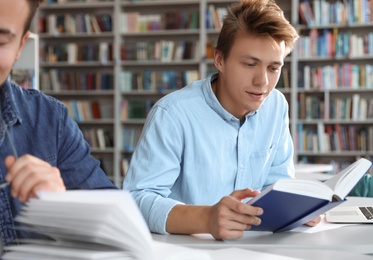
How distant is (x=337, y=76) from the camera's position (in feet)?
18.7

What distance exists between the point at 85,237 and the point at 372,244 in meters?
0.73

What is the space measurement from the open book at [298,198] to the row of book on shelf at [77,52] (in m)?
5.07

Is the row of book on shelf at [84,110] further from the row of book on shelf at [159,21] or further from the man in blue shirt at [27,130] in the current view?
the man in blue shirt at [27,130]

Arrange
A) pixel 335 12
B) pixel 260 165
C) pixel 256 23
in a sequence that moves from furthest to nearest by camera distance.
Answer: pixel 335 12 < pixel 260 165 < pixel 256 23

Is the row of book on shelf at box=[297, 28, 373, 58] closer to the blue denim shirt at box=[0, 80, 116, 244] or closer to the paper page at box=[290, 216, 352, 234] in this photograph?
the paper page at box=[290, 216, 352, 234]

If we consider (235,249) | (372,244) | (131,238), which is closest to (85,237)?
(131,238)

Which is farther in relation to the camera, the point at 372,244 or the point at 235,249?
the point at 372,244

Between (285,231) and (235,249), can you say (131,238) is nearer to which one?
(235,249)

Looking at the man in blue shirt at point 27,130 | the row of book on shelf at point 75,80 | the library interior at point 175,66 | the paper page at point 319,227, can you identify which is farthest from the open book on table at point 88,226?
the row of book on shelf at point 75,80

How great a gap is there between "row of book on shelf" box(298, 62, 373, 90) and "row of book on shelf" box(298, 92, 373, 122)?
0.43ft

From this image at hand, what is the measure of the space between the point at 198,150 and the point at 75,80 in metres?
→ 4.81

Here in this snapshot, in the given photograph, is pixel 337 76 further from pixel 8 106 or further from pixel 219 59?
pixel 8 106

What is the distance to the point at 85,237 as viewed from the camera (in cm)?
82

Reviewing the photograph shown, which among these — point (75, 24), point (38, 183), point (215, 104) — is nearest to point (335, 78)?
point (75, 24)
